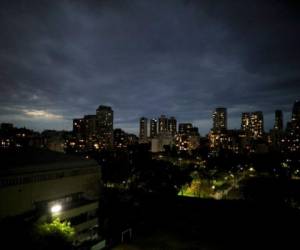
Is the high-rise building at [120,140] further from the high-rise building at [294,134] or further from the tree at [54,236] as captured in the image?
the tree at [54,236]

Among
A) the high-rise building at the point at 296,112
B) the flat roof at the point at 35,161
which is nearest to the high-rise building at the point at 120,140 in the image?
the high-rise building at the point at 296,112

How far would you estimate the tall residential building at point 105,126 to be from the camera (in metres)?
171

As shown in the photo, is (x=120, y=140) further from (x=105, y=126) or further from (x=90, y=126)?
(x=90, y=126)

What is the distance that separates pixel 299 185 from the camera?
154 ft

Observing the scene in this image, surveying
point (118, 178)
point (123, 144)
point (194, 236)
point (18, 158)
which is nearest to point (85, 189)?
point (18, 158)

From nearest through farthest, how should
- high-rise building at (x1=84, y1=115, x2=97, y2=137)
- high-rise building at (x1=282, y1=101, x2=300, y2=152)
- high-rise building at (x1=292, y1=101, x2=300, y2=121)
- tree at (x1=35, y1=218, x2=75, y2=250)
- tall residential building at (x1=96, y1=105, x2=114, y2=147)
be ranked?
tree at (x1=35, y1=218, x2=75, y2=250), high-rise building at (x1=282, y1=101, x2=300, y2=152), tall residential building at (x1=96, y1=105, x2=114, y2=147), high-rise building at (x1=84, y1=115, x2=97, y2=137), high-rise building at (x1=292, y1=101, x2=300, y2=121)

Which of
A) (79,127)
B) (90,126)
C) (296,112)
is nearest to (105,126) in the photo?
(90,126)

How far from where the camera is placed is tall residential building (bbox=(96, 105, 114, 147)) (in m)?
171

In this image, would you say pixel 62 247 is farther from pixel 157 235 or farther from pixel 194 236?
pixel 194 236

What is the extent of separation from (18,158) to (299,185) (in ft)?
133

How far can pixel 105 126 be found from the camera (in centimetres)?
18188

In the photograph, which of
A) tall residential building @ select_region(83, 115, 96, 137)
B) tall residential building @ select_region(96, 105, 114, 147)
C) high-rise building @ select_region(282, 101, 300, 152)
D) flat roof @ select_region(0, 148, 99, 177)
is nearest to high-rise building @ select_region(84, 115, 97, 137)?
tall residential building @ select_region(83, 115, 96, 137)

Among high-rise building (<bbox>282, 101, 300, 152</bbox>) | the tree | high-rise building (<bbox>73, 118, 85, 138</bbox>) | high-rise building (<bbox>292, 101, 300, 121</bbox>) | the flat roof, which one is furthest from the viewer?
high-rise building (<bbox>73, 118, 85, 138</bbox>)

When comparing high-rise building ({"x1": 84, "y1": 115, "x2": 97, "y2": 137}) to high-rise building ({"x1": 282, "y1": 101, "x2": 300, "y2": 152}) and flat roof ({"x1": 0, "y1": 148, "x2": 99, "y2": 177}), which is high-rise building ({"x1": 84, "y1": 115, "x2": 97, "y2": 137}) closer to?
high-rise building ({"x1": 282, "y1": 101, "x2": 300, "y2": 152})
